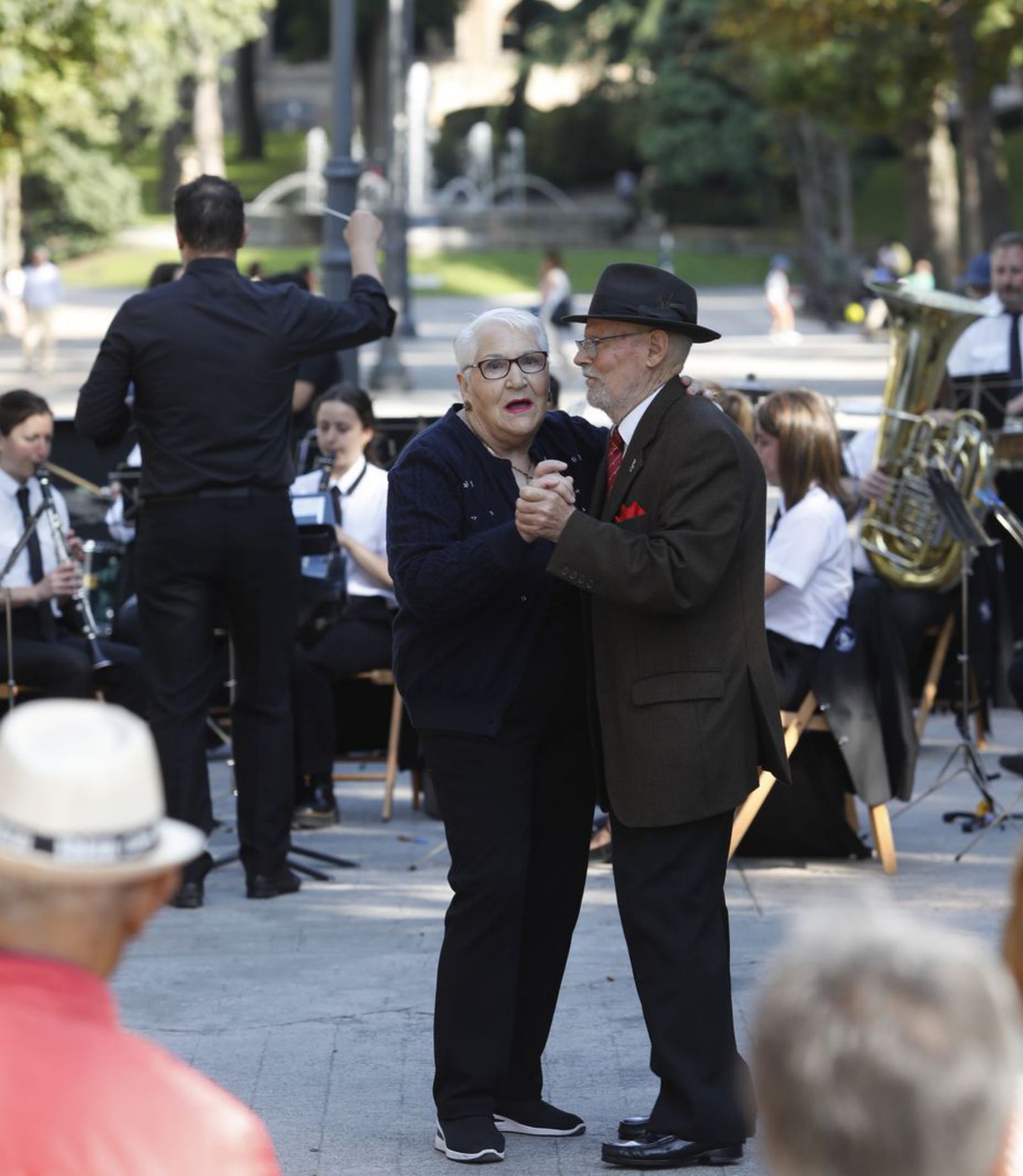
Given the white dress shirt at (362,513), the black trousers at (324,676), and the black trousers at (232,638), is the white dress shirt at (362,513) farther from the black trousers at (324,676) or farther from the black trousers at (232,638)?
the black trousers at (232,638)

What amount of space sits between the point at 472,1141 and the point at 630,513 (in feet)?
4.88

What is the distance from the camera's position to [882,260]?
39500 millimetres

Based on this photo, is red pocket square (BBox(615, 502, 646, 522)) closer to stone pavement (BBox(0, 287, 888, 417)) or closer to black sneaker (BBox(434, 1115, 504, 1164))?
black sneaker (BBox(434, 1115, 504, 1164))

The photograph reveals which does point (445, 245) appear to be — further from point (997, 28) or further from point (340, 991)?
point (340, 991)

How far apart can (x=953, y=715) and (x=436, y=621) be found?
16.4ft

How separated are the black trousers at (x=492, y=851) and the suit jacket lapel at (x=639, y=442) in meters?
0.44

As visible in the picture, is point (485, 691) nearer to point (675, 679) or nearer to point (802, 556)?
point (675, 679)

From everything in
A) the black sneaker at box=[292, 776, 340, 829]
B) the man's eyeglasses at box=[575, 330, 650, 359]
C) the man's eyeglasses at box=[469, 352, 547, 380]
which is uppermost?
the man's eyeglasses at box=[575, 330, 650, 359]

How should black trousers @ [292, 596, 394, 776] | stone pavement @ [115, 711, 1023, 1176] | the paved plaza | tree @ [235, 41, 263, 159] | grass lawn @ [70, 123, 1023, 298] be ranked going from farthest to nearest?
tree @ [235, 41, 263, 159]
grass lawn @ [70, 123, 1023, 298]
the paved plaza
black trousers @ [292, 596, 394, 776]
stone pavement @ [115, 711, 1023, 1176]

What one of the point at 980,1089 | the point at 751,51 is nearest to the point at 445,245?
the point at 751,51

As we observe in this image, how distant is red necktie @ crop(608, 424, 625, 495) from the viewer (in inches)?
194

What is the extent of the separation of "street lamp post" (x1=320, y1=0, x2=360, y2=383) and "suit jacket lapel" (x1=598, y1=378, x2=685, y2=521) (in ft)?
28.1

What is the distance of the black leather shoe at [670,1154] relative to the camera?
4.85m

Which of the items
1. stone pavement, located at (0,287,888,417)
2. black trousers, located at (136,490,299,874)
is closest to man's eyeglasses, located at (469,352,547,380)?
black trousers, located at (136,490,299,874)
